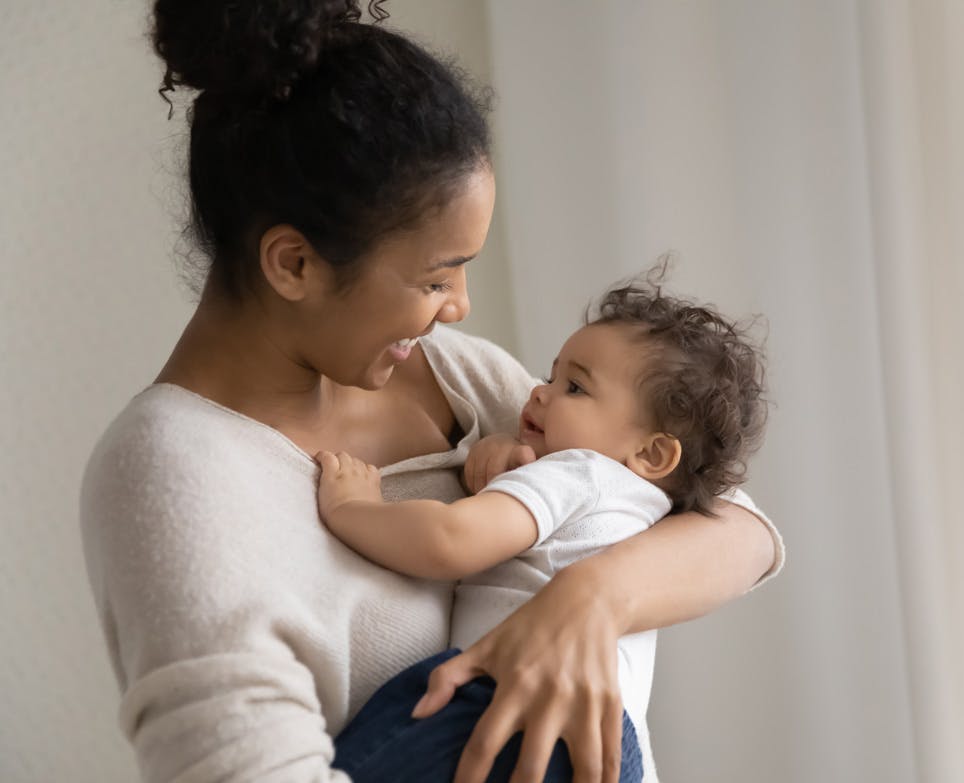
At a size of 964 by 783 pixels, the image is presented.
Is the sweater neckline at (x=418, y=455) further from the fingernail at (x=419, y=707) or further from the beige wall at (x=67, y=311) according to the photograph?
the beige wall at (x=67, y=311)

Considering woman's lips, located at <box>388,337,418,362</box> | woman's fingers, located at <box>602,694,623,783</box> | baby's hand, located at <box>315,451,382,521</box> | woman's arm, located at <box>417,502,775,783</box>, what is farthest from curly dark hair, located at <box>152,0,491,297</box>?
woman's fingers, located at <box>602,694,623,783</box>

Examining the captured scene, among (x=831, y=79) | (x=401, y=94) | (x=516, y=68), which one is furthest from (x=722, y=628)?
(x=401, y=94)

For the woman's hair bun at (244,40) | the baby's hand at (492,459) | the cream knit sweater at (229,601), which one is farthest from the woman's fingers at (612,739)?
the woman's hair bun at (244,40)

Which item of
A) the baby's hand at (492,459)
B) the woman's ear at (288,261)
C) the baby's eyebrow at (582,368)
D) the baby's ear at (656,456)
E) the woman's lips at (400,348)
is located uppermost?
the woman's ear at (288,261)

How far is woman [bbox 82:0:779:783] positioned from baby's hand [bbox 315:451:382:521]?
0.06 ft

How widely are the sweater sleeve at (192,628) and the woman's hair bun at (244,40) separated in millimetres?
365

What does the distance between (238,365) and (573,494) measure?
0.41 m

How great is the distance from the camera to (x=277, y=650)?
1057 mm

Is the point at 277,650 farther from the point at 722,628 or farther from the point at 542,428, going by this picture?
the point at 722,628

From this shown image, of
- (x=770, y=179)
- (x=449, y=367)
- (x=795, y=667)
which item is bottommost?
(x=795, y=667)

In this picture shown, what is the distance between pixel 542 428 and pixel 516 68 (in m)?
1.04

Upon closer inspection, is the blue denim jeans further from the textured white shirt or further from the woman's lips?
the woman's lips

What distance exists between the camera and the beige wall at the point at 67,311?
5.72 ft

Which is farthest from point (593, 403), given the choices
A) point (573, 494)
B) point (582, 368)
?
point (573, 494)
